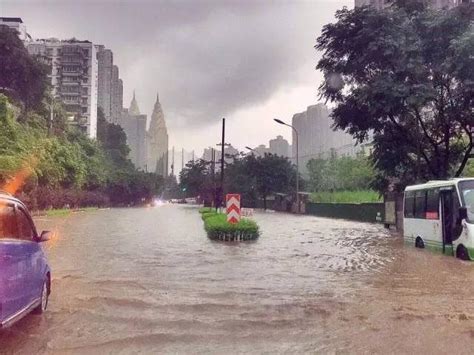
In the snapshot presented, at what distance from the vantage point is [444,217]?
53.7 ft

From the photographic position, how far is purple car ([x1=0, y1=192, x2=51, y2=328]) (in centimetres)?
588

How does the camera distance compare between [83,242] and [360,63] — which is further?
[360,63]

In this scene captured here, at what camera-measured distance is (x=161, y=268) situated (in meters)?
13.1

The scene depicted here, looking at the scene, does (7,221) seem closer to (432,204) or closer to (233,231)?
(432,204)

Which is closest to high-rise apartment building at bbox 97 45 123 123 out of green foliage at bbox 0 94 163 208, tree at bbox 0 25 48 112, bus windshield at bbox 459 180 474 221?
green foliage at bbox 0 94 163 208

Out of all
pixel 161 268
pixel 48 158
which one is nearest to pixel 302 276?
pixel 161 268

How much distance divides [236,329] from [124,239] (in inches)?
618

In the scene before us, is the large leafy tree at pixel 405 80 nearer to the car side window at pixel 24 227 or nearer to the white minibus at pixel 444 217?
the white minibus at pixel 444 217

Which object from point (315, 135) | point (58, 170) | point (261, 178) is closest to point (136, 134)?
point (315, 135)

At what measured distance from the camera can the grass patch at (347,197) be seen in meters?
52.1

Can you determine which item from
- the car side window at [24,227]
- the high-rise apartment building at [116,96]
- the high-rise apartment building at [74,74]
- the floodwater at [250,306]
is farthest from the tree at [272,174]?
the high-rise apartment building at [116,96]

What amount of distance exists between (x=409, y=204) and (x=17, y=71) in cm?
4317

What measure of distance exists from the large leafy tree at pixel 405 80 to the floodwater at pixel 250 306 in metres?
8.44

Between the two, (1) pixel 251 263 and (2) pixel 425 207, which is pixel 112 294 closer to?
(1) pixel 251 263
